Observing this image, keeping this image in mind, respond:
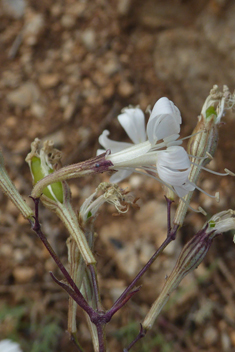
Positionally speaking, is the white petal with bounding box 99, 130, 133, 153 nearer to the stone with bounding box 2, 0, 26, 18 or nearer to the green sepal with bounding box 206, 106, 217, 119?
the green sepal with bounding box 206, 106, 217, 119

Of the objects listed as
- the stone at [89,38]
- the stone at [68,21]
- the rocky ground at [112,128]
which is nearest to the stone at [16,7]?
the rocky ground at [112,128]

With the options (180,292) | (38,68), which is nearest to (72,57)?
(38,68)

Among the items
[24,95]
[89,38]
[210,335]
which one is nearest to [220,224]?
[210,335]

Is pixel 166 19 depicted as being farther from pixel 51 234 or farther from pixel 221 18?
pixel 51 234

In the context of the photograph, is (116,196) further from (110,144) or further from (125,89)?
(125,89)

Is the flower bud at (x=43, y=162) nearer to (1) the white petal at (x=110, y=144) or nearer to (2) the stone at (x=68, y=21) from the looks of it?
(1) the white petal at (x=110, y=144)

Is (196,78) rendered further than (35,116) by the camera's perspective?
No
